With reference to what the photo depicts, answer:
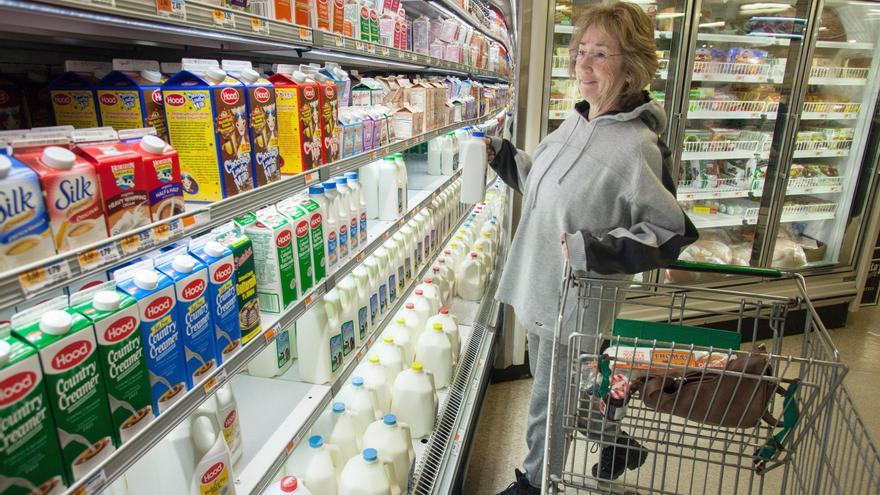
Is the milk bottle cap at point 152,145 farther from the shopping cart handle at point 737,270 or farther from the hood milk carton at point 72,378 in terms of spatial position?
the shopping cart handle at point 737,270

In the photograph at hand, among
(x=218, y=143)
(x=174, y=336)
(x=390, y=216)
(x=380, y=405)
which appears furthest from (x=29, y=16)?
(x=380, y=405)

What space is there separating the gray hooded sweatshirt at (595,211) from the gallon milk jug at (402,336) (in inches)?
20.5

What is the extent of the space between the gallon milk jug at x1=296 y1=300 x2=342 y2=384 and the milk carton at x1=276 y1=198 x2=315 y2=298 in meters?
0.23

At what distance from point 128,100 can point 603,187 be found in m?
→ 1.34

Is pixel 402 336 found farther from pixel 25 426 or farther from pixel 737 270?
pixel 25 426

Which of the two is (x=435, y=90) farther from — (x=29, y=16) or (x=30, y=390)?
(x=30, y=390)

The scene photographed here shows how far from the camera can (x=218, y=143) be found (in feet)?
3.44

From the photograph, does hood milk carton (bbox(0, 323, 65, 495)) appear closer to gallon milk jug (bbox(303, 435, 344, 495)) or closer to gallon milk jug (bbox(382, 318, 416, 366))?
gallon milk jug (bbox(303, 435, 344, 495))

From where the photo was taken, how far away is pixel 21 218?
70 centimetres

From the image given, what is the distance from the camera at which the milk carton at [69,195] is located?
0.74 meters

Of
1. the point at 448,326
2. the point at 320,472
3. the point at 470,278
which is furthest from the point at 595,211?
the point at 470,278

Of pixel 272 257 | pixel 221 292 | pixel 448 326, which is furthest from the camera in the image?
pixel 448 326

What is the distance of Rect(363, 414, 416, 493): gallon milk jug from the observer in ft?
5.53

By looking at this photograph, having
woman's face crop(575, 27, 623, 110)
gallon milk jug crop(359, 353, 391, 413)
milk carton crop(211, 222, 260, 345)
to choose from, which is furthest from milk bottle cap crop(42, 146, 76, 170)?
woman's face crop(575, 27, 623, 110)
